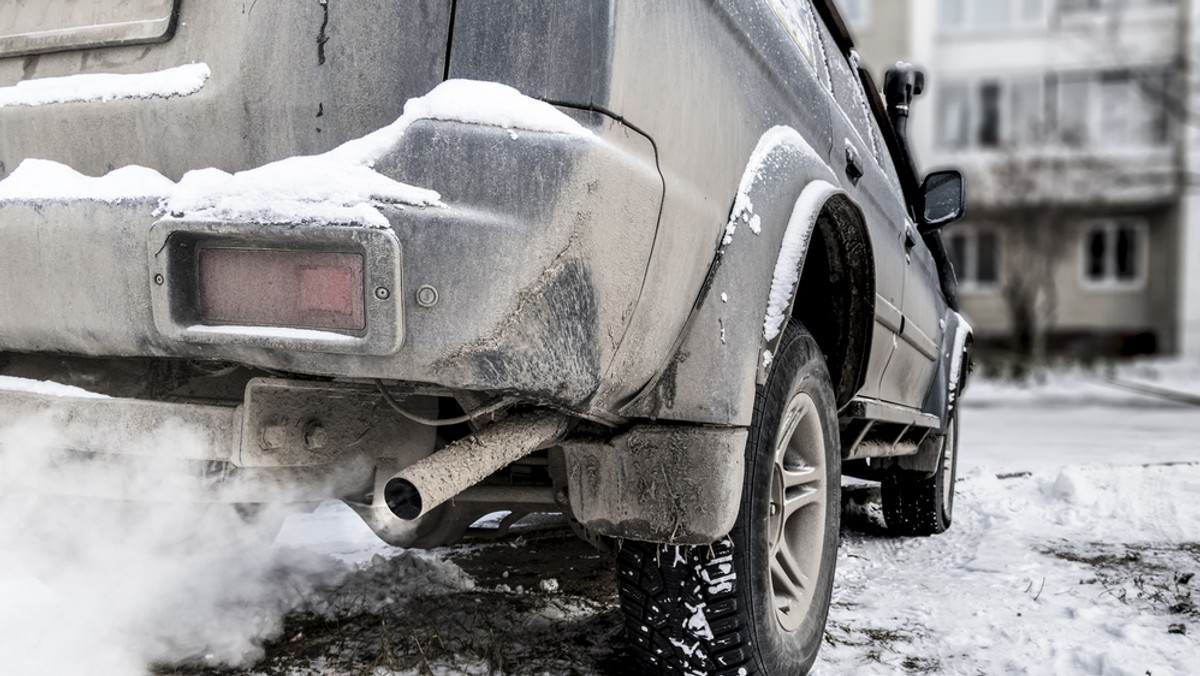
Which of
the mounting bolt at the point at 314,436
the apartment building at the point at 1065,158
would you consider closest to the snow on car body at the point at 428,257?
the mounting bolt at the point at 314,436

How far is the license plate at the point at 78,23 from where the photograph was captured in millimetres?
1745

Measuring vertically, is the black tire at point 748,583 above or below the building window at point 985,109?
below

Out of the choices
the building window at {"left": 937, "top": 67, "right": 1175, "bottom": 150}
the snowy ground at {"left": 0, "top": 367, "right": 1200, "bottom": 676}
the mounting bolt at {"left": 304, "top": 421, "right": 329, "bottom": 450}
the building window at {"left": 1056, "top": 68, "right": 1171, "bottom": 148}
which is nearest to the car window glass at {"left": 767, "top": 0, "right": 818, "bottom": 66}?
the mounting bolt at {"left": 304, "top": 421, "right": 329, "bottom": 450}

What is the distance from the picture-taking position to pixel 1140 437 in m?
7.73

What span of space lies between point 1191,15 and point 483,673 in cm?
2356

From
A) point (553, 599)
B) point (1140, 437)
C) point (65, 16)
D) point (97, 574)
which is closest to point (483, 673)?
point (553, 599)

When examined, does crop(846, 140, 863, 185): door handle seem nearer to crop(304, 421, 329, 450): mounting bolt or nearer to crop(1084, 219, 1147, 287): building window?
crop(304, 421, 329, 450): mounting bolt

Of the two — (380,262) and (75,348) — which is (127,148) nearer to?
(75,348)

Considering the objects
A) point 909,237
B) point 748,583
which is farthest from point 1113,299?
point 748,583

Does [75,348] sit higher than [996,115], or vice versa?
[996,115]

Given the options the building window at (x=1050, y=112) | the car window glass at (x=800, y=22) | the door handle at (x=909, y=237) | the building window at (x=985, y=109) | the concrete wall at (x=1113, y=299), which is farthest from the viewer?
the building window at (x=985, y=109)

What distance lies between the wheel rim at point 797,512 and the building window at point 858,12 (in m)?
22.9

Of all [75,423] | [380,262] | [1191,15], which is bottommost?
[75,423]

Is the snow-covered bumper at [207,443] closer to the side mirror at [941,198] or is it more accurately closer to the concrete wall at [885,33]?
the side mirror at [941,198]
